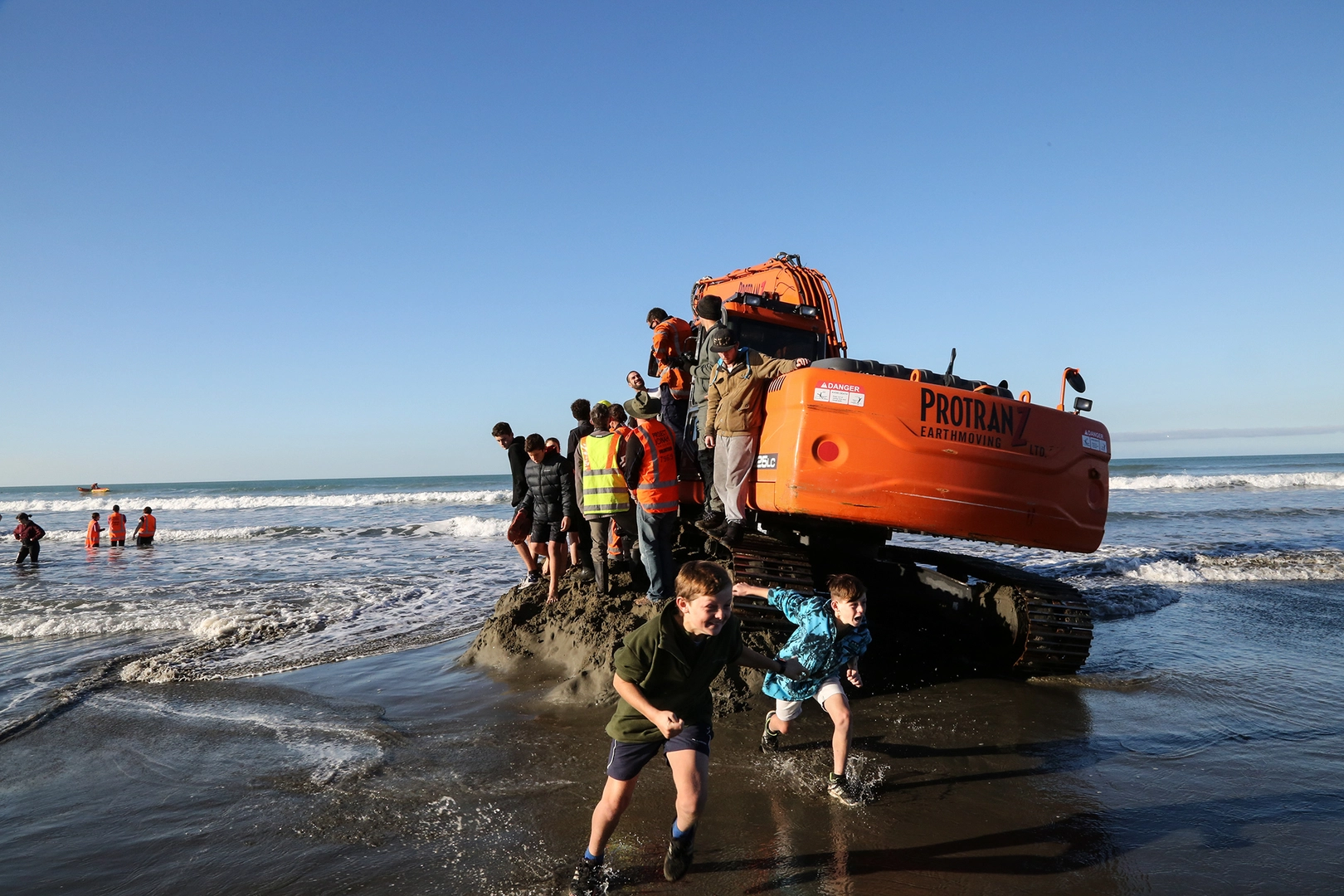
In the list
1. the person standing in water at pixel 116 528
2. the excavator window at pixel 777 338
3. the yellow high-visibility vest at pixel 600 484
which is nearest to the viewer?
the yellow high-visibility vest at pixel 600 484

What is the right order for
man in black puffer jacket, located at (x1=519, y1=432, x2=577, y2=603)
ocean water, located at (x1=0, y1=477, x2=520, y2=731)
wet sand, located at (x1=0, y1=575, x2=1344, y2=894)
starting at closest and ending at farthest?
wet sand, located at (x1=0, y1=575, x2=1344, y2=894), man in black puffer jacket, located at (x1=519, y1=432, x2=577, y2=603), ocean water, located at (x1=0, y1=477, x2=520, y2=731)

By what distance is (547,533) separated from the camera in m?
7.16

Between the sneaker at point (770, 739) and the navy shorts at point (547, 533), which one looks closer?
the sneaker at point (770, 739)

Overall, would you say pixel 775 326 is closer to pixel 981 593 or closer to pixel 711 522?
pixel 711 522

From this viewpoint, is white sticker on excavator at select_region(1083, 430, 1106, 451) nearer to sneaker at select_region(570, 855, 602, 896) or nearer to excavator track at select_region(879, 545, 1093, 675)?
excavator track at select_region(879, 545, 1093, 675)

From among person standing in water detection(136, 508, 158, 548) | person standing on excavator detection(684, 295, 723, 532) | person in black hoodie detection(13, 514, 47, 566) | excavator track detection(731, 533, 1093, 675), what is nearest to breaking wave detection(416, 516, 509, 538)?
person standing in water detection(136, 508, 158, 548)

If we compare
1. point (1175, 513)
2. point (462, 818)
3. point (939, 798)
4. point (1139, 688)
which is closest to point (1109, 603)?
point (1139, 688)

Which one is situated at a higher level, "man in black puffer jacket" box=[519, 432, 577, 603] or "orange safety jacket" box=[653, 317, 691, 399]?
"orange safety jacket" box=[653, 317, 691, 399]

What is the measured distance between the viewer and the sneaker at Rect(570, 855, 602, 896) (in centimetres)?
299

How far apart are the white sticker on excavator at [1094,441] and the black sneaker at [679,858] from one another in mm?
3840

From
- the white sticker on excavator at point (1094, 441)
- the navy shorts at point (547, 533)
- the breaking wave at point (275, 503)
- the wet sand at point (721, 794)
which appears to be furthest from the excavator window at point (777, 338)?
the breaking wave at point (275, 503)

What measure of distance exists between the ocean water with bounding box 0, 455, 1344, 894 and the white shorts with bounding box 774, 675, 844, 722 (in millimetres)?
296

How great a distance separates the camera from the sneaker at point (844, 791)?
12.2ft

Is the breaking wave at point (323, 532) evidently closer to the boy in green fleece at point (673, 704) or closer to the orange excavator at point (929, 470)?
the orange excavator at point (929, 470)
